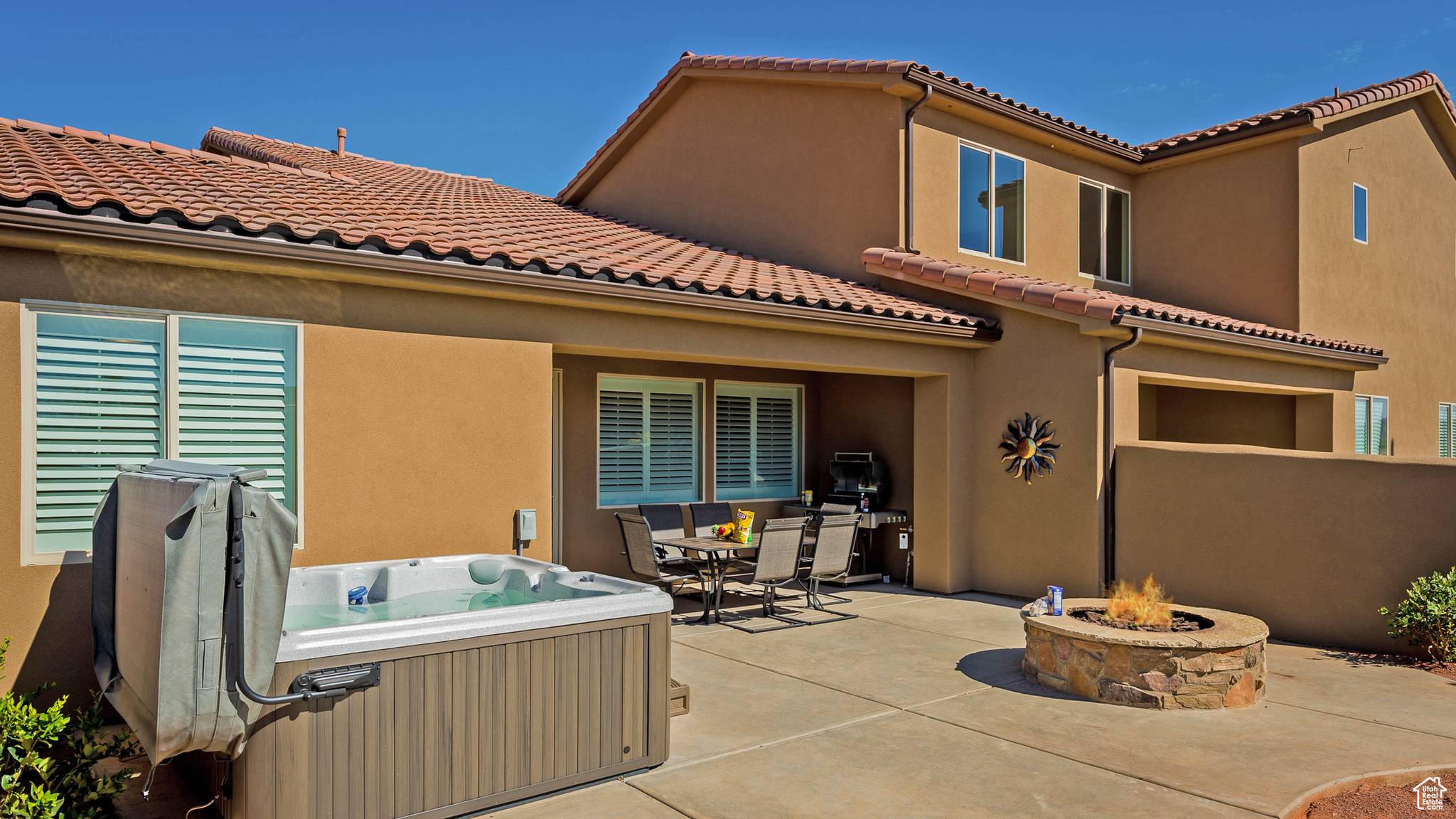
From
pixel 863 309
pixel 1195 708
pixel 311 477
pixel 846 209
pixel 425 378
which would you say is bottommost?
pixel 1195 708

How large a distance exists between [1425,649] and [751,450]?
7250 mm

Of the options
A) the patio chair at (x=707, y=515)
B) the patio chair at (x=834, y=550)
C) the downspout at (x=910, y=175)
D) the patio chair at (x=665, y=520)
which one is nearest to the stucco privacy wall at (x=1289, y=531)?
the patio chair at (x=834, y=550)

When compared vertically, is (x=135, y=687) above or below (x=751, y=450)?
below

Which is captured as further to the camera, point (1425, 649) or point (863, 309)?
point (863, 309)

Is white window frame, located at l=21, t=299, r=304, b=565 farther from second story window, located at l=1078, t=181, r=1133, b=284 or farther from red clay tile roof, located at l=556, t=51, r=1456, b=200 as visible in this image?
second story window, located at l=1078, t=181, r=1133, b=284

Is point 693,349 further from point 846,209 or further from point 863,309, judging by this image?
A: point 846,209

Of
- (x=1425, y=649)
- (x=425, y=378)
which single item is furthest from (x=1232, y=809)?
(x=425, y=378)

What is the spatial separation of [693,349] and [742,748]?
Answer: 4028 millimetres

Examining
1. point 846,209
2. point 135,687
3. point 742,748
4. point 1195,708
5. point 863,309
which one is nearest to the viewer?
point 135,687

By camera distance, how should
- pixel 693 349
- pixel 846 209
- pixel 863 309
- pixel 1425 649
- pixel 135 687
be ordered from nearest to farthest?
pixel 135 687, pixel 1425 649, pixel 693 349, pixel 863 309, pixel 846 209

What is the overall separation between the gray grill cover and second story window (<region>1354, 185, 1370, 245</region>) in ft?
51.6

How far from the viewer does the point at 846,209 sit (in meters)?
12.0

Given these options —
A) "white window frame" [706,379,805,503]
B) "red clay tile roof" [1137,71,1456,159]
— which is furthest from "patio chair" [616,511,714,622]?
"red clay tile roof" [1137,71,1456,159]

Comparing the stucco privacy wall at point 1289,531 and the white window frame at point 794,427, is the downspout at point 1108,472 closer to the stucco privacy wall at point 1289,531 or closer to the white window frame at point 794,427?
the stucco privacy wall at point 1289,531
